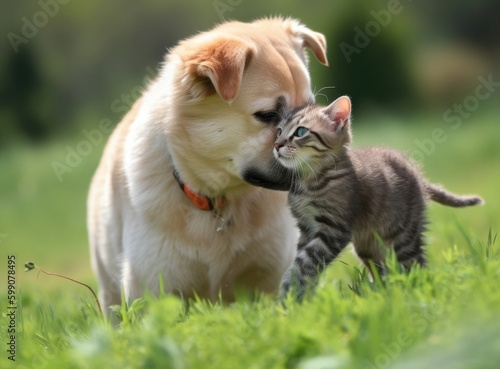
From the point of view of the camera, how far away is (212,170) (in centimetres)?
464

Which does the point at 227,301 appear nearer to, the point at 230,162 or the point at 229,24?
the point at 230,162

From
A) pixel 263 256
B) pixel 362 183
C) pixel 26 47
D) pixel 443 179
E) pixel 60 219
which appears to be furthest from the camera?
pixel 26 47

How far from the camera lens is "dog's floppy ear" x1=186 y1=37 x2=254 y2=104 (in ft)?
13.9

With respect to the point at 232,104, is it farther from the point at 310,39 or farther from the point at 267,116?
the point at 310,39

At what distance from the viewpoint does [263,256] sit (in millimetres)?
4758

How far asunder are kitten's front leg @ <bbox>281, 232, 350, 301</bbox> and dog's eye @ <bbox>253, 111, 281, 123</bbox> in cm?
74

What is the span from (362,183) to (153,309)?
57.8 inches

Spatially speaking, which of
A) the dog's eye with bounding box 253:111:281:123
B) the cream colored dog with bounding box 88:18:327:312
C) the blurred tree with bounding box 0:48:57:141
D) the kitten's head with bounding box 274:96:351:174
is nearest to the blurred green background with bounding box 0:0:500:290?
the blurred tree with bounding box 0:48:57:141

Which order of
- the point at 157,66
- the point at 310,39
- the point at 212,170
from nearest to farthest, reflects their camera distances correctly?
the point at 212,170 < the point at 310,39 < the point at 157,66

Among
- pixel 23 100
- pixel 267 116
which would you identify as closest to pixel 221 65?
pixel 267 116

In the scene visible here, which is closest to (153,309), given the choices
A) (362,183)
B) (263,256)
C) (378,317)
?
(378,317)

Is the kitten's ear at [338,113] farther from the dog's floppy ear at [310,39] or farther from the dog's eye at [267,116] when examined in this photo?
the dog's floppy ear at [310,39]

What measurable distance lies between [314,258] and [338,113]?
700 millimetres

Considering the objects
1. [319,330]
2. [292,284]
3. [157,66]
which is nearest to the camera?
[319,330]
